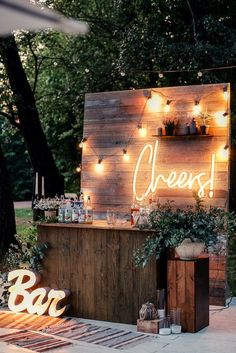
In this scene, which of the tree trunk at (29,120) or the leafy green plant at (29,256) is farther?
the tree trunk at (29,120)

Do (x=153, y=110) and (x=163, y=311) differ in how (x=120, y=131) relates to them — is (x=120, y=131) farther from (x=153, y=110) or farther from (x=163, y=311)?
(x=163, y=311)

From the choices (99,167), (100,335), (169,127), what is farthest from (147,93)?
(100,335)

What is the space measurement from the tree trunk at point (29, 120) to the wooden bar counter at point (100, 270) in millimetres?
5004

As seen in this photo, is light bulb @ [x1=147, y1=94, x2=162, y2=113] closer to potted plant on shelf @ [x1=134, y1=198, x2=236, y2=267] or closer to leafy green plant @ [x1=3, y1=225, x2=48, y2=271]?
potted plant on shelf @ [x1=134, y1=198, x2=236, y2=267]

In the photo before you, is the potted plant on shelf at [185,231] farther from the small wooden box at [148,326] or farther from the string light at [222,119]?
the string light at [222,119]

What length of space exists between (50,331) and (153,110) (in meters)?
3.11

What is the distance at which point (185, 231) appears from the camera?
5.85 meters

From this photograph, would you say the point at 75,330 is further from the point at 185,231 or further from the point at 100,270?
the point at 185,231

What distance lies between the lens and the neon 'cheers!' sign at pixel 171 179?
23.8ft

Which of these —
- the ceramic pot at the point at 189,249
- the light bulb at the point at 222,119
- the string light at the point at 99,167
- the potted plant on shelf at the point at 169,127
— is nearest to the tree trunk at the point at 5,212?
the string light at the point at 99,167

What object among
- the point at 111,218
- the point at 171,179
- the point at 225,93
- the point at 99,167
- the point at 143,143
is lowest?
the point at 111,218

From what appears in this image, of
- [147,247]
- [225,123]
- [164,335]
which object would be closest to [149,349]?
[164,335]

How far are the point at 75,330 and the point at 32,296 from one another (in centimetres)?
80

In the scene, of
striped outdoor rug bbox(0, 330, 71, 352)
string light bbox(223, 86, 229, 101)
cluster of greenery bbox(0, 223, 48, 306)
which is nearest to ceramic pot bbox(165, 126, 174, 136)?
string light bbox(223, 86, 229, 101)
